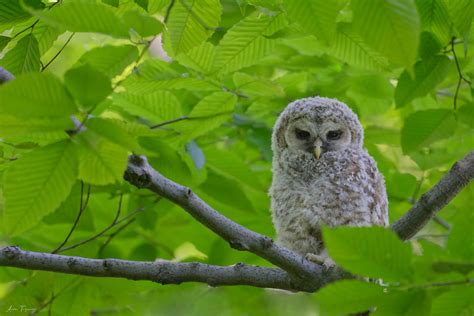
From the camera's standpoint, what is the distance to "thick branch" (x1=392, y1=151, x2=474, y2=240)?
231cm

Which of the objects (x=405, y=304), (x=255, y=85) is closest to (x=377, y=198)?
(x=255, y=85)

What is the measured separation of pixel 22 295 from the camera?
3.21 metres

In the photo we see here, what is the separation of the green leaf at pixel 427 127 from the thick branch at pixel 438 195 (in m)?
0.53

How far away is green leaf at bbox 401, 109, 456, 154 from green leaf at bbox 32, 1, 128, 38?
145cm

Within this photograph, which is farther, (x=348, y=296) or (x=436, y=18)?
(x=436, y=18)

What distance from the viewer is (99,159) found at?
1807mm

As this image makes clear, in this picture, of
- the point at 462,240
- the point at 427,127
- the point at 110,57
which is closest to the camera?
the point at 462,240

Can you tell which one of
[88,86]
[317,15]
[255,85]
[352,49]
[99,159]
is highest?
[317,15]

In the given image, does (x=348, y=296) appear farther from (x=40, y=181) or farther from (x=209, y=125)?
(x=209, y=125)

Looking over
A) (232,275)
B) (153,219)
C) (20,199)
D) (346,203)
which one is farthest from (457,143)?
(20,199)

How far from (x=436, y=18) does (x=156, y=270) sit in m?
1.36

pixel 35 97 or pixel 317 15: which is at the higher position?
pixel 317 15

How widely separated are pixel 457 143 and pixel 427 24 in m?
2.21

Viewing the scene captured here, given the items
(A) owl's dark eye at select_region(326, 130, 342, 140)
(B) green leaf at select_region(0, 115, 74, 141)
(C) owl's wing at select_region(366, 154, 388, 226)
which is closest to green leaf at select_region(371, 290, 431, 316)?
(B) green leaf at select_region(0, 115, 74, 141)
